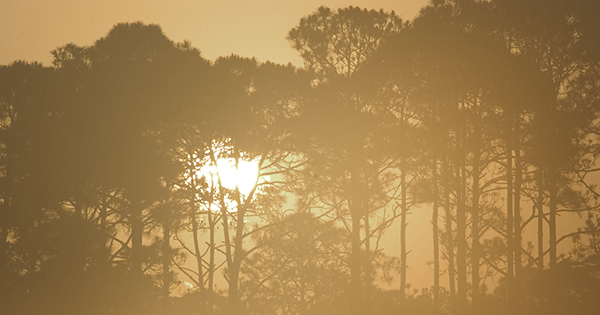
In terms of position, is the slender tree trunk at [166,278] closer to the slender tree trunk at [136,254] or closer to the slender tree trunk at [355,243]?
the slender tree trunk at [136,254]

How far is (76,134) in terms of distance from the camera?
2747 cm

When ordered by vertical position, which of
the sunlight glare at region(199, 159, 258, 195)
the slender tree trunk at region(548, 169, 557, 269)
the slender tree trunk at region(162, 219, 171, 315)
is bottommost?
the slender tree trunk at region(162, 219, 171, 315)

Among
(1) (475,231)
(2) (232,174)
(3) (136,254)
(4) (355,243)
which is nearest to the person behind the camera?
(1) (475,231)

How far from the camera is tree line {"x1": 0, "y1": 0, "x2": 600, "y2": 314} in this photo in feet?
79.0

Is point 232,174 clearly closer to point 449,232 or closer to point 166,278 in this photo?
point 166,278

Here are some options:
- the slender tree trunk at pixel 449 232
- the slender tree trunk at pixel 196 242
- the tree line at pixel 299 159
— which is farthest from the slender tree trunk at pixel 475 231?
the slender tree trunk at pixel 196 242

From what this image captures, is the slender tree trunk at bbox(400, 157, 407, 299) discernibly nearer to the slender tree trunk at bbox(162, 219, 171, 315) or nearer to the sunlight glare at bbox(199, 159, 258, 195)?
the sunlight glare at bbox(199, 159, 258, 195)

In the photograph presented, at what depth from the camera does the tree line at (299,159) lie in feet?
79.0

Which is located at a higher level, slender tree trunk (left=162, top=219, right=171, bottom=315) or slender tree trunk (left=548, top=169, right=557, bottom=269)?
slender tree trunk (left=548, top=169, right=557, bottom=269)

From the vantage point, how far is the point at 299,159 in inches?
1086

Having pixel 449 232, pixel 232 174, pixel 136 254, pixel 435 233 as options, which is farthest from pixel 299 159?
pixel 136 254

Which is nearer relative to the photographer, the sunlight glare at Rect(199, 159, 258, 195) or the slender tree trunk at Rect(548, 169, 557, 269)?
the slender tree trunk at Rect(548, 169, 557, 269)

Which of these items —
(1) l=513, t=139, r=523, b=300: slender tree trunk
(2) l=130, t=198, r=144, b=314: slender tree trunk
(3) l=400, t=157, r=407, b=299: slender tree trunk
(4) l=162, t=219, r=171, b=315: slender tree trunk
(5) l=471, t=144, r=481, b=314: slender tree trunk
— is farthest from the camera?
(3) l=400, t=157, r=407, b=299: slender tree trunk

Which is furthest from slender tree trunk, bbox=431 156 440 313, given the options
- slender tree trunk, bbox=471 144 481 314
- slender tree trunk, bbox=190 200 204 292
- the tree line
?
slender tree trunk, bbox=190 200 204 292
